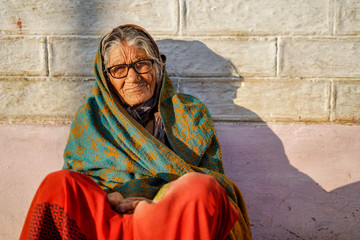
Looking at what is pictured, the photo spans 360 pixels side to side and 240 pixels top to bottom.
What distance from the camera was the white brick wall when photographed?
265 centimetres

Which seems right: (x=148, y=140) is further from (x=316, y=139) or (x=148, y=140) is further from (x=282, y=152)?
(x=316, y=139)

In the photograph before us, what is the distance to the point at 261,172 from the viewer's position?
9.06 ft

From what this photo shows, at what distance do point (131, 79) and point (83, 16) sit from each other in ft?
2.63

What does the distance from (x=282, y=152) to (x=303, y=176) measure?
24 cm

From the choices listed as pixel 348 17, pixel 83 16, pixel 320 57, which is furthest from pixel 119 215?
pixel 348 17

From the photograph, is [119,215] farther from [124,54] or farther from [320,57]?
[320,57]

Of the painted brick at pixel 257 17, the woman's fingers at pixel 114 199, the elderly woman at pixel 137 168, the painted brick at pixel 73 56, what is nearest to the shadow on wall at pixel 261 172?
the painted brick at pixel 257 17

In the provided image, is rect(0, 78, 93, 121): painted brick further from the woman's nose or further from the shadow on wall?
the shadow on wall

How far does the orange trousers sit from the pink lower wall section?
1.20m

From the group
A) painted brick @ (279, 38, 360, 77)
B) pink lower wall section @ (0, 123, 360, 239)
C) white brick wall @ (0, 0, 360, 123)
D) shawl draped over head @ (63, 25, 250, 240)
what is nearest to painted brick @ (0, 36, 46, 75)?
white brick wall @ (0, 0, 360, 123)

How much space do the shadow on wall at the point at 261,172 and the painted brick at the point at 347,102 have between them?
1.61 ft

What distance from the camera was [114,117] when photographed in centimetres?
230

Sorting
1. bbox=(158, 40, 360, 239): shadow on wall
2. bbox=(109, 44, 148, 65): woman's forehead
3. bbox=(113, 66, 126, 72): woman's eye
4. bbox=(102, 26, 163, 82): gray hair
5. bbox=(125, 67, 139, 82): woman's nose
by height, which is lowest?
bbox=(158, 40, 360, 239): shadow on wall

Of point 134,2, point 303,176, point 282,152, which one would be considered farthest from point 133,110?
point 303,176
